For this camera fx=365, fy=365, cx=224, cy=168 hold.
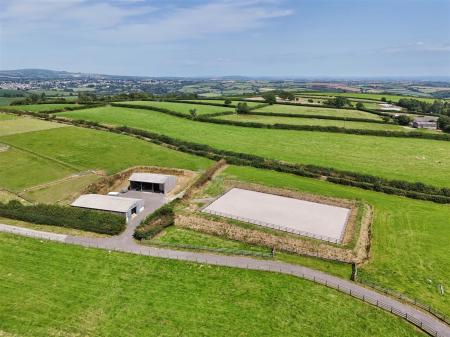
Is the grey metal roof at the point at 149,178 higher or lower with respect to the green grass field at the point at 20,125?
lower

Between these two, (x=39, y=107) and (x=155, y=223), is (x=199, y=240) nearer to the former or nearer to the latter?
(x=155, y=223)

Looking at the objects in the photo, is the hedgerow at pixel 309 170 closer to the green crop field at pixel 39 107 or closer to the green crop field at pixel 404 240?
the green crop field at pixel 404 240

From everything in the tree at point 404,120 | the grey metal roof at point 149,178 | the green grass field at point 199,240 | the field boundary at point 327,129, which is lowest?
the green grass field at point 199,240

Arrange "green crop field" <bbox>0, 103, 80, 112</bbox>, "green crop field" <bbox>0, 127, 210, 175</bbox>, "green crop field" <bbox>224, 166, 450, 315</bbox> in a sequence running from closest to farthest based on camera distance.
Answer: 1. "green crop field" <bbox>224, 166, 450, 315</bbox>
2. "green crop field" <bbox>0, 127, 210, 175</bbox>
3. "green crop field" <bbox>0, 103, 80, 112</bbox>

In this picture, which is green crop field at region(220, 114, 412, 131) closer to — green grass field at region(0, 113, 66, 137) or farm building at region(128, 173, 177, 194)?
green grass field at region(0, 113, 66, 137)

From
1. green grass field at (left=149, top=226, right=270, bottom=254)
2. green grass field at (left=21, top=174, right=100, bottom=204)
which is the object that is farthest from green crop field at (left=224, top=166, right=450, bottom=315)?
green grass field at (left=21, top=174, right=100, bottom=204)

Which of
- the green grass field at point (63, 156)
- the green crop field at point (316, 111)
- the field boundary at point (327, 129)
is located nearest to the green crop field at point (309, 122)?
the field boundary at point (327, 129)
